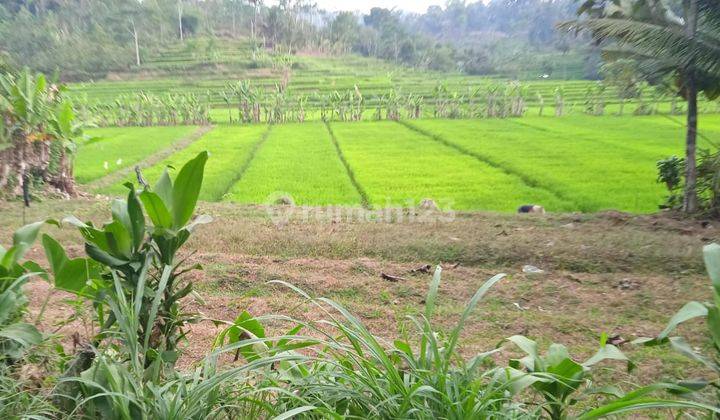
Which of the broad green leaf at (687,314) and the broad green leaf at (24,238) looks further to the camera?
the broad green leaf at (24,238)

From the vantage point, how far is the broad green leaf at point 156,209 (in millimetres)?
1391

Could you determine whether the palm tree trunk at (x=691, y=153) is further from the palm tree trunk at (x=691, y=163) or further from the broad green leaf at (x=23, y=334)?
the broad green leaf at (x=23, y=334)

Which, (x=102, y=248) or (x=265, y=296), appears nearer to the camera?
(x=102, y=248)

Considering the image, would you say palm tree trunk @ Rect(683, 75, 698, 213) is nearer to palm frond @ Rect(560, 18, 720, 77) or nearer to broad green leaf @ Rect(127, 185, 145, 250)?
palm frond @ Rect(560, 18, 720, 77)

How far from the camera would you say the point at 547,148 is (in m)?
11.4

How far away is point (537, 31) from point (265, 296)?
22280 millimetres

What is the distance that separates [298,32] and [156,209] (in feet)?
85.4

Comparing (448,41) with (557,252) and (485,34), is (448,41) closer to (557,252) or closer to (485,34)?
(485,34)

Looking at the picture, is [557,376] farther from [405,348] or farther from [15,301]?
[15,301]

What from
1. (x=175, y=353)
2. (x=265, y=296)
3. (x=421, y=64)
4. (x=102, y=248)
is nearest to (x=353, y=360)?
(x=175, y=353)

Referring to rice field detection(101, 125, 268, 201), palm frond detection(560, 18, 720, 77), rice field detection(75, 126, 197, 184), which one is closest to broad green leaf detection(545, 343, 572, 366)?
rice field detection(101, 125, 268, 201)

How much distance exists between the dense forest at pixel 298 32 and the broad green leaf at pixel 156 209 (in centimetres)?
947

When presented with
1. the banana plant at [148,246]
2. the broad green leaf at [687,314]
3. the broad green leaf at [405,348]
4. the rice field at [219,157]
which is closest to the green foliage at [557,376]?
the broad green leaf at [687,314]

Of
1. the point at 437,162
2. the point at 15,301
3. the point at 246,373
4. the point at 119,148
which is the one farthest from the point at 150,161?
the point at 246,373
